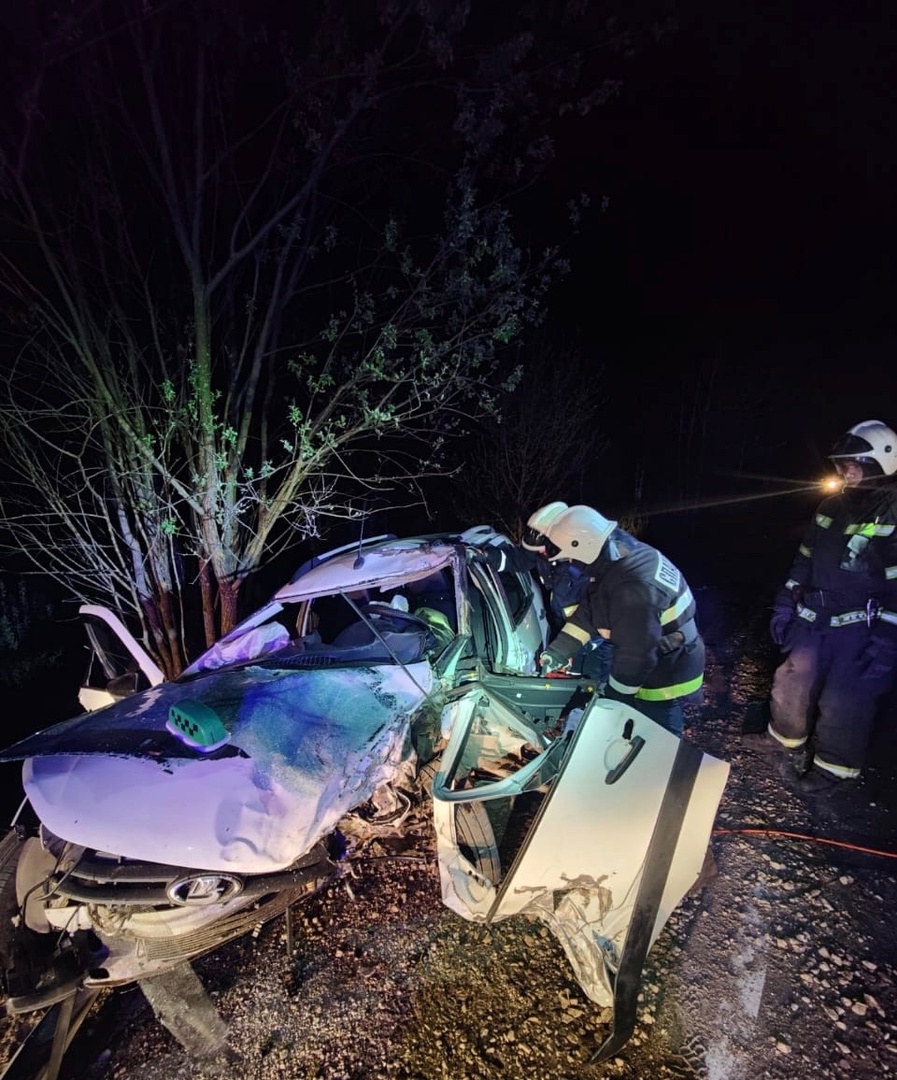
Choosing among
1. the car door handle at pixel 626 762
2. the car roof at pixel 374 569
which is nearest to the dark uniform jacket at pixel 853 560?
the car door handle at pixel 626 762

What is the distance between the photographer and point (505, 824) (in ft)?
10.6

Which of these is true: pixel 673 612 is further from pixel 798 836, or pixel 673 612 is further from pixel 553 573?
pixel 553 573

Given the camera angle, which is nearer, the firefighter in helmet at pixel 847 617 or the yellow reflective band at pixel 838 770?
the firefighter in helmet at pixel 847 617

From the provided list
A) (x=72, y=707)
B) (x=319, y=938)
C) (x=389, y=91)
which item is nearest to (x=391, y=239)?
(x=389, y=91)

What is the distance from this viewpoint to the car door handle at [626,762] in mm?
2219

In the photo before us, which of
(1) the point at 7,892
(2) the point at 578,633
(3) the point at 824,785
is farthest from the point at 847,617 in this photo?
(1) the point at 7,892

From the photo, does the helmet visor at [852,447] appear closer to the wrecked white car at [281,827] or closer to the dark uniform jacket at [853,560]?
the dark uniform jacket at [853,560]

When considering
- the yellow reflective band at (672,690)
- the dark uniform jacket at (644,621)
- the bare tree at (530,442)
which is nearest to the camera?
the dark uniform jacket at (644,621)

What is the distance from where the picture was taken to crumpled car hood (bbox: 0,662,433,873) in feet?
6.65

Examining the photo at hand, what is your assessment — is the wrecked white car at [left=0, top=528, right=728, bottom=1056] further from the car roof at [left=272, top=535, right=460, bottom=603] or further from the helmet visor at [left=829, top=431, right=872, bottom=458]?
the helmet visor at [left=829, top=431, right=872, bottom=458]

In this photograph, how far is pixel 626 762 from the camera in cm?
225

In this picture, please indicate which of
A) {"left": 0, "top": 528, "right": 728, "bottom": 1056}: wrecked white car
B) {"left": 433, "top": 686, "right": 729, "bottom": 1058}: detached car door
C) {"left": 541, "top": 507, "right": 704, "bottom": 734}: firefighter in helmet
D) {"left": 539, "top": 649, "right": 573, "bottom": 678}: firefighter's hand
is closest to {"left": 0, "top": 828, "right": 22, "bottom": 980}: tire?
{"left": 0, "top": 528, "right": 728, "bottom": 1056}: wrecked white car

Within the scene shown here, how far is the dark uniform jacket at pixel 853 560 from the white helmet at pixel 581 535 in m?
1.49

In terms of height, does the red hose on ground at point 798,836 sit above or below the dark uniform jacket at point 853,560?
below
